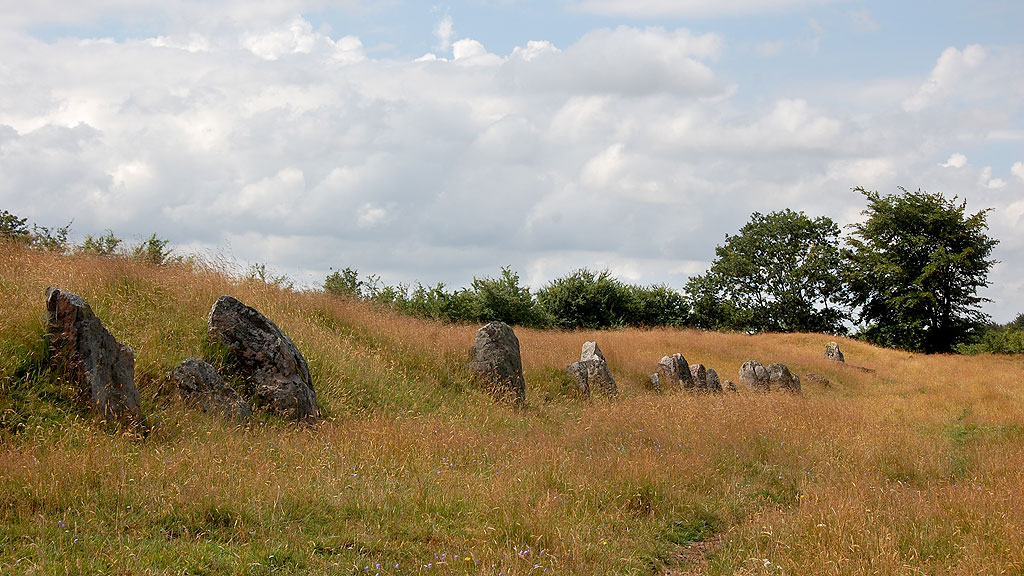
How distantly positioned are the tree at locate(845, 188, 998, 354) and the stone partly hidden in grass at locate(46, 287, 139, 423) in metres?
45.3

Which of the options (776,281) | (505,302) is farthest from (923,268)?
(505,302)

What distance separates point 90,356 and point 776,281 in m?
50.6

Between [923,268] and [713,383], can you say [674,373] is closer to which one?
[713,383]

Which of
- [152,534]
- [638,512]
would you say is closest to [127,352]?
[152,534]

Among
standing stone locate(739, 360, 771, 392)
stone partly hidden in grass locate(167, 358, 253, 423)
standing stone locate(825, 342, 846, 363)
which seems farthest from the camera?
standing stone locate(825, 342, 846, 363)

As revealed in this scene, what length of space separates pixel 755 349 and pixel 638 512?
2695cm

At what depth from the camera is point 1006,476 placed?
28.5 ft

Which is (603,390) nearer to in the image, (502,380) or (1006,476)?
(502,380)

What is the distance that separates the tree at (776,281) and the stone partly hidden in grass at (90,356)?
45.7m

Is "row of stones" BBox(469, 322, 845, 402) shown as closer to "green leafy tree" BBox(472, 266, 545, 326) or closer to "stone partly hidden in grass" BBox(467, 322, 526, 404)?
"stone partly hidden in grass" BBox(467, 322, 526, 404)

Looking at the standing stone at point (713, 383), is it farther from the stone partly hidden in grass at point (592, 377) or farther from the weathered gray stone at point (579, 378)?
the weathered gray stone at point (579, 378)

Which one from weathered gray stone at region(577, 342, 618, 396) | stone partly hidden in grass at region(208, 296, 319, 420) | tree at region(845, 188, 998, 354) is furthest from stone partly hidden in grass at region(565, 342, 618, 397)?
tree at region(845, 188, 998, 354)

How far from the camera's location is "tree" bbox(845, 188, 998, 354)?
4406cm

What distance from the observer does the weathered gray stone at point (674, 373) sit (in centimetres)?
1934
